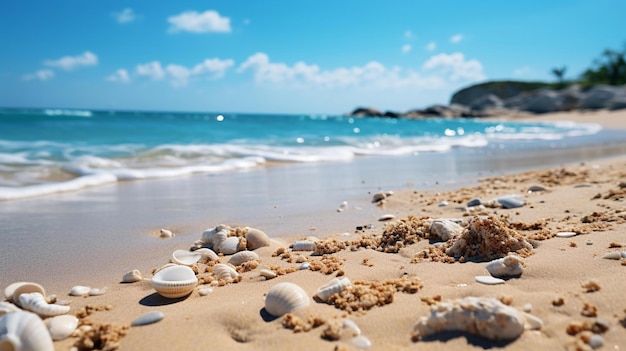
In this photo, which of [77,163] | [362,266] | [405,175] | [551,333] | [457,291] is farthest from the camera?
[77,163]

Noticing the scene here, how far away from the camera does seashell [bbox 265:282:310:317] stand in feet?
7.75

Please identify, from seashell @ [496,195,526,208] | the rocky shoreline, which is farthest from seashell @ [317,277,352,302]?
the rocky shoreline

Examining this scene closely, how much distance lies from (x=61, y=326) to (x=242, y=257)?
1.38m

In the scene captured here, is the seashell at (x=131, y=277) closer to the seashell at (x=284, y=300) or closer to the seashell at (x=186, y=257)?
the seashell at (x=186, y=257)

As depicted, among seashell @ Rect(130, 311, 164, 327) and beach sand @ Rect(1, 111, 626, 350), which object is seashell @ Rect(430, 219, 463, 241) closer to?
beach sand @ Rect(1, 111, 626, 350)

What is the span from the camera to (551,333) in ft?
6.56

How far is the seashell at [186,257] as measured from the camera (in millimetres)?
3422

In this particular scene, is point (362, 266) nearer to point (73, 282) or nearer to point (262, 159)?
point (73, 282)

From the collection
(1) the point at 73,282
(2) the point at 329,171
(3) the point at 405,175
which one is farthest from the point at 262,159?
(1) the point at 73,282

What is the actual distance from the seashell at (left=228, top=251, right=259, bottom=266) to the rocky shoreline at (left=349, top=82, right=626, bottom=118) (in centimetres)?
A: 6236

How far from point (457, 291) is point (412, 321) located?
0.45 metres

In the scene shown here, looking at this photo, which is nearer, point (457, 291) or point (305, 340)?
point (305, 340)

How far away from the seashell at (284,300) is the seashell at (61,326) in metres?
0.96

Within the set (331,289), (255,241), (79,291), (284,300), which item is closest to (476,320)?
(331,289)
